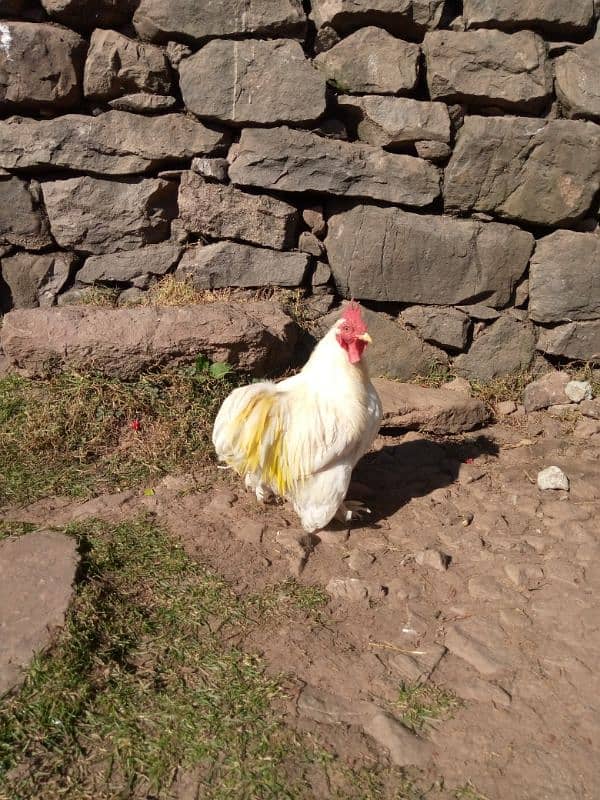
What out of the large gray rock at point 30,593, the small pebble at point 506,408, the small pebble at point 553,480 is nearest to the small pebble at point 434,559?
the small pebble at point 553,480

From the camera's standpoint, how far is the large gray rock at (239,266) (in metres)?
5.28

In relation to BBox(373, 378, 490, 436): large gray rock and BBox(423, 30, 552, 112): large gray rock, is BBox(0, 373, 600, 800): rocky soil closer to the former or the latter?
BBox(373, 378, 490, 436): large gray rock

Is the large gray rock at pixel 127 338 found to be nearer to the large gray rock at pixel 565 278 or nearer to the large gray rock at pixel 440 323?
the large gray rock at pixel 440 323

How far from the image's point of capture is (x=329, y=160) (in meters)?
4.98

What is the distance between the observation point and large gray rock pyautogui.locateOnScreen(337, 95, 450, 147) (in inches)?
195

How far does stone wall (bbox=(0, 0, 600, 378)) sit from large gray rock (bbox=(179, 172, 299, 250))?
1 cm

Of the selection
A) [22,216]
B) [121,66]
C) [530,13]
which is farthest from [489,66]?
[22,216]

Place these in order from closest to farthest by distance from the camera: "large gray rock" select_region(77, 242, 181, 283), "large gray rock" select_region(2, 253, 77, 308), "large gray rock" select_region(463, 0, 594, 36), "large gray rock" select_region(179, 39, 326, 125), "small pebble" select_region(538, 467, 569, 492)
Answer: "small pebble" select_region(538, 467, 569, 492)
"large gray rock" select_region(463, 0, 594, 36)
"large gray rock" select_region(179, 39, 326, 125)
"large gray rock" select_region(77, 242, 181, 283)
"large gray rock" select_region(2, 253, 77, 308)

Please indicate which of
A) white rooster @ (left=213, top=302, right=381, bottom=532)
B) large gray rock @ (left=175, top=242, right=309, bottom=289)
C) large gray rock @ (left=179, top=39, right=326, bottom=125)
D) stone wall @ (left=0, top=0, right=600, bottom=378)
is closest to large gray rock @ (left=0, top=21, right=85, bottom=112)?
stone wall @ (left=0, top=0, right=600, bottom=378)

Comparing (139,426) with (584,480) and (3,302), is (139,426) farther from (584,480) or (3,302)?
(584,480)

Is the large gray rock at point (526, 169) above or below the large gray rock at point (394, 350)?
above

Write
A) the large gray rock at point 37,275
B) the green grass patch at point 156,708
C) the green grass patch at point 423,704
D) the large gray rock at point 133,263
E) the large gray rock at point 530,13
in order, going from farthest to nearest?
the large gray rock at point 37,275, the large gray rock at point 133,263, the large gray rock at point 530,13, the green grass patch at point 423,704, the green grass patch at point 156,708

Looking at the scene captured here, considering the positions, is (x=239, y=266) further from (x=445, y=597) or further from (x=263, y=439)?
(x=445, y=597)

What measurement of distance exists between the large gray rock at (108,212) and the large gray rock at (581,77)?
306 centimetres
